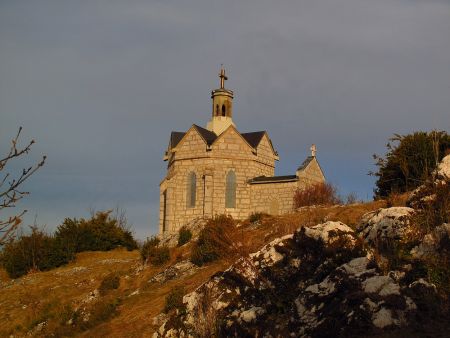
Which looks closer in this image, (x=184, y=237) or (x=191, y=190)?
(x=184, y=237)

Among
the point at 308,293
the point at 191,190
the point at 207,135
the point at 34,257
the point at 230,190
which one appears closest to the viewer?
the point at 308,293

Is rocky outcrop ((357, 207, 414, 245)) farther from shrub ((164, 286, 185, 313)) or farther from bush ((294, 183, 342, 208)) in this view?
bush ((294, 183, 342, 208))

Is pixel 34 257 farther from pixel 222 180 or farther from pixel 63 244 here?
pixel 222 180

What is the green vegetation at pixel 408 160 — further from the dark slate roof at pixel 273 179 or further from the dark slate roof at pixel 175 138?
the dark slate roof at pixel 175 138

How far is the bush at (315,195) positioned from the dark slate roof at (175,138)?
31.4 ft

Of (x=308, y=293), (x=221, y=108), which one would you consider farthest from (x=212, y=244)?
(x=221, y=108)

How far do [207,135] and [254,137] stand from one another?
342cm

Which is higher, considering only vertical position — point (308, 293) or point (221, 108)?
point (221, 108)

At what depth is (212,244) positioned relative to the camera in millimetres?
21078

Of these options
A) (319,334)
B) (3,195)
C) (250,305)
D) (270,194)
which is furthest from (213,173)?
(3,195)

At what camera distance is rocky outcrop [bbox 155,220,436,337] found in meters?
10.7

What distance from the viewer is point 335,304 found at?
11188 mm

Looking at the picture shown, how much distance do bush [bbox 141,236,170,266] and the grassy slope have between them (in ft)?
1.05

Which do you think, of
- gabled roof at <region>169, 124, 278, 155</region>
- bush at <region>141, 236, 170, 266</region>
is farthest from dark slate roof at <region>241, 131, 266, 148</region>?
bush at <region>141, 236, 170, 266</region>
